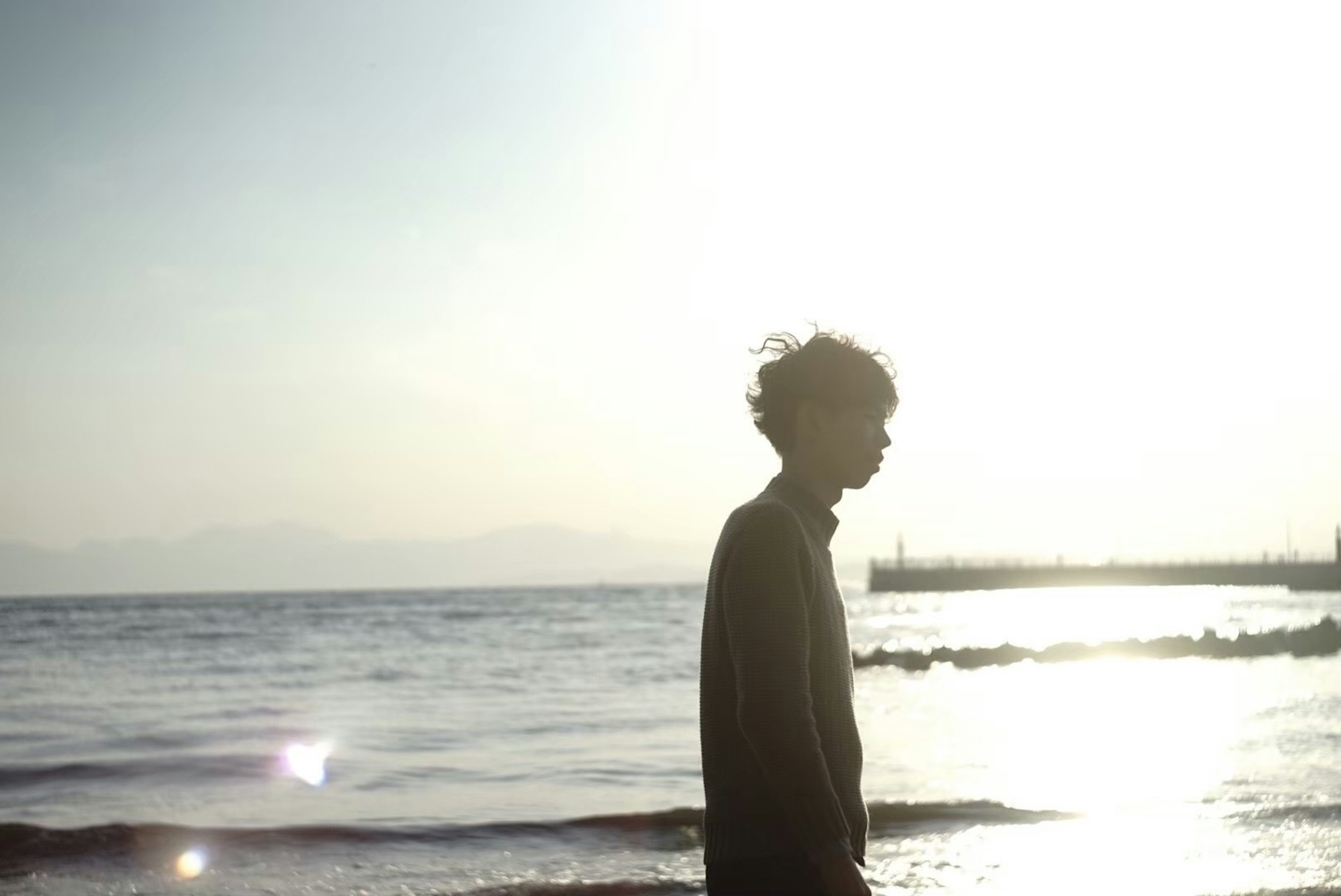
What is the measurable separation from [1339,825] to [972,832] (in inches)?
112

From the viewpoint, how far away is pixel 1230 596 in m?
92.5

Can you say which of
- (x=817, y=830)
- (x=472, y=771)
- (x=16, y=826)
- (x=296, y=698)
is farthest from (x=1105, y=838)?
(x=296, y=698)

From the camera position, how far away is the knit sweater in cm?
241

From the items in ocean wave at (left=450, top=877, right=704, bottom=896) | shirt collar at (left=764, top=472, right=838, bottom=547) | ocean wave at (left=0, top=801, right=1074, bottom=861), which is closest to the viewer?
shirt collar at (left=764, top=472, right=838, bottom=547)

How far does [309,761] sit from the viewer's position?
48.3 ft

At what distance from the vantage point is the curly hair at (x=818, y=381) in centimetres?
272

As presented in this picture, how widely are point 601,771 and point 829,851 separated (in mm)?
11602

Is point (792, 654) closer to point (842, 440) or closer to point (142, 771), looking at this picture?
point (842, 440)

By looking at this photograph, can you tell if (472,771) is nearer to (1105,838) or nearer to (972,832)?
(972,832)

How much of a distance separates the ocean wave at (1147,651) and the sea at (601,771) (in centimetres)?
11

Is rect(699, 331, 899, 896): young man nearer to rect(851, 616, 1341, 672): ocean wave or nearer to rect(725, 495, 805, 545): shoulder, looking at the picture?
rect(725, 495, 805, 545): shoulder

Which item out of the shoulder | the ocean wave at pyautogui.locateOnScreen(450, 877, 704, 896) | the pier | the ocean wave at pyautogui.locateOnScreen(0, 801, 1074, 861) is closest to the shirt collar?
the shoulder

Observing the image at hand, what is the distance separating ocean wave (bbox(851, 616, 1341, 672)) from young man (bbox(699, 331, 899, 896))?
1164 inches

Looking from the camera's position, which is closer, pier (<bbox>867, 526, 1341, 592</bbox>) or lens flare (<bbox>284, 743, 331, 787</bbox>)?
lens flare (<bbox>284, 743, 331, 787</bbox>)
